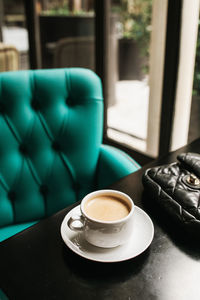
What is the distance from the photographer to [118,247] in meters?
0.60

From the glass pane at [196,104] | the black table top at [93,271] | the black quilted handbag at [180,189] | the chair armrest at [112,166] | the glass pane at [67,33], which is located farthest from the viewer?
the glass pane at [67,33]

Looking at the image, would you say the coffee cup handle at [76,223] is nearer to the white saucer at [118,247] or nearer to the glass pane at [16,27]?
the white saucer at [118,247]

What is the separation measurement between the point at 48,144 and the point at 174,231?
2.16 ft

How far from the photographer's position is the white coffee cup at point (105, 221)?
0.57m

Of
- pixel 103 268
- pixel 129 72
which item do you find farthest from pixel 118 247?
pixel 129 72

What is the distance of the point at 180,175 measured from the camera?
73 cm

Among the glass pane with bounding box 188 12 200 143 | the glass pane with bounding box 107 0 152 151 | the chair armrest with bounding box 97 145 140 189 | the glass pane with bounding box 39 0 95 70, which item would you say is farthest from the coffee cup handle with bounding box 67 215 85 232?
the glass pane with bounding box 39 0 95 70

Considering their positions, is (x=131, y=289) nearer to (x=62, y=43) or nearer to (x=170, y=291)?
(x=170, y=291)

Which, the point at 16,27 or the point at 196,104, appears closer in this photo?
the point at 196,104

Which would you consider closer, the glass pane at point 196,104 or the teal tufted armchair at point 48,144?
the teal tufted armchair at point 48,144

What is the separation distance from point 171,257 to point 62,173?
26.6 inches

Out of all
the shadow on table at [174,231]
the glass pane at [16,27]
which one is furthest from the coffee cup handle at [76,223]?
the glass pane at [16,27]

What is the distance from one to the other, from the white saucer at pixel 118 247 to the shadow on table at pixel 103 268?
0.01 metres

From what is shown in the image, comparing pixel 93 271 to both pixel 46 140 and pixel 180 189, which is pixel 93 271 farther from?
pixel 46 140
